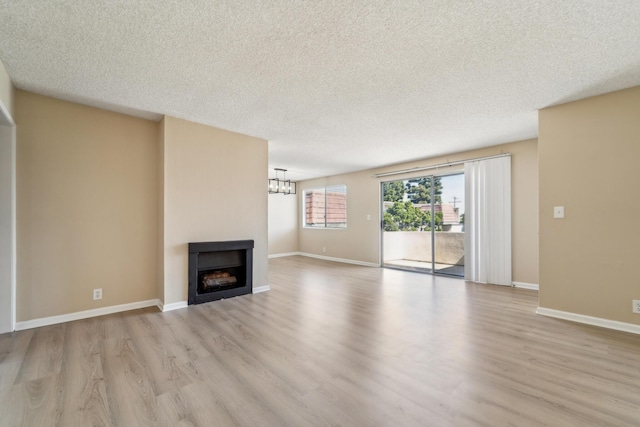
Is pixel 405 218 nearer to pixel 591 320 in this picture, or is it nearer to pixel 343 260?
pixel 343 260

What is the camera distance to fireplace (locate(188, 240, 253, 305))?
144 inches

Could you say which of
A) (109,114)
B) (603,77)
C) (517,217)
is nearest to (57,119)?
(109,114)

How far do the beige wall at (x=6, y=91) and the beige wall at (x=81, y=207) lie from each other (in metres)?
0.18

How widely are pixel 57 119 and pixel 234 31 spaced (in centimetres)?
266

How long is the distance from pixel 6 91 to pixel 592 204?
19.9 feet

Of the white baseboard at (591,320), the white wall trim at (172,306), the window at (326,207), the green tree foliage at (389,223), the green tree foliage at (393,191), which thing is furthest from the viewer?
the window at (326,207)

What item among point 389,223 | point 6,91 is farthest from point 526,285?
point 6,91

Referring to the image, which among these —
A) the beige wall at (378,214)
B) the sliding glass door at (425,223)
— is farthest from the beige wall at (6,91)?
the sliding glass door at (425,223)

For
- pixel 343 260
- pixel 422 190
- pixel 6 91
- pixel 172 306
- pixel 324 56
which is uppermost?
pixel 324 56

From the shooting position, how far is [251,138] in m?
4.36

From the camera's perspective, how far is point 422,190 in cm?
594

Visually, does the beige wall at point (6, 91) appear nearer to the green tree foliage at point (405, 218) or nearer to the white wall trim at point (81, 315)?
the white wall trim at point (81, 315)

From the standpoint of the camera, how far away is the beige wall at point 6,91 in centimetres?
234

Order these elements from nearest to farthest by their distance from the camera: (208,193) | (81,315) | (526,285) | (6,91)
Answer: (6,91)
(81,315)
(208,193)
(526,285)
